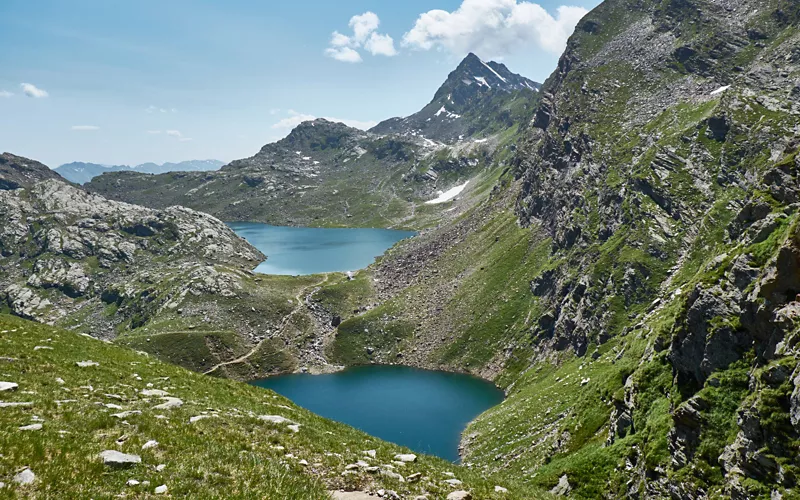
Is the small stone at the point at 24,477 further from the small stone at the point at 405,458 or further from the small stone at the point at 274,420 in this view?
the small stone at the point at 405,458

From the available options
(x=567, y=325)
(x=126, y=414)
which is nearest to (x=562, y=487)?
(x=126, y=414)

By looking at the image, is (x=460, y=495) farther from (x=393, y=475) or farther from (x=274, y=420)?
(x=274, y=420)

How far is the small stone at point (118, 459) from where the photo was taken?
42.9 feet

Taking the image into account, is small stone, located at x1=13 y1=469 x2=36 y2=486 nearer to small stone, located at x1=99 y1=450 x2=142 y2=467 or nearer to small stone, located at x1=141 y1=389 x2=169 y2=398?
small stone, located at x1=99 y1=450 x2=142 y2=467

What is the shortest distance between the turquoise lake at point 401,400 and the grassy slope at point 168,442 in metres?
Result: 58.4

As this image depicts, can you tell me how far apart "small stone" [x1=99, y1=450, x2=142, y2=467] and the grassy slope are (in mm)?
232

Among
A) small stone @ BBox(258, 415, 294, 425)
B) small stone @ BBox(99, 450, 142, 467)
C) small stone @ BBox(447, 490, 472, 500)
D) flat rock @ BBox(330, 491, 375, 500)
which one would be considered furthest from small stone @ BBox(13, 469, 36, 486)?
small stone @ BBox(447, 490, 472, 500)

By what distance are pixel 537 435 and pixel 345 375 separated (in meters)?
72.7

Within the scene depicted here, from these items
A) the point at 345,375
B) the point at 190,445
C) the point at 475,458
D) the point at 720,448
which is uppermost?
the point at 190,445

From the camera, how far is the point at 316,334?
460 ft

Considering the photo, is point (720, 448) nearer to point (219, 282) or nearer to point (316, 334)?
point (316, 334)

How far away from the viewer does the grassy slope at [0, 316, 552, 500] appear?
487 inches

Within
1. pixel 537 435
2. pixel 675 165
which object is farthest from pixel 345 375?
pixel 675 165

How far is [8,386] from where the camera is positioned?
20219 mm
